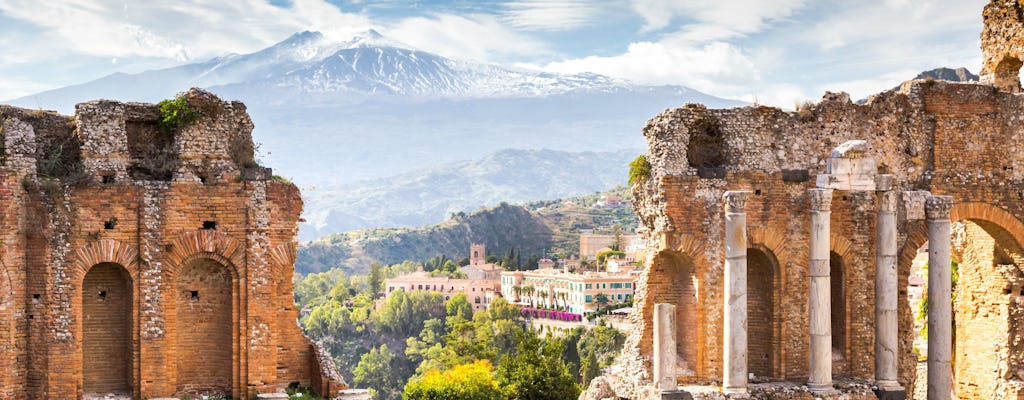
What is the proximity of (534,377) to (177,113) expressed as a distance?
3361 centimetres

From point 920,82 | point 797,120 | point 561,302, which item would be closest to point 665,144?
point 797,120

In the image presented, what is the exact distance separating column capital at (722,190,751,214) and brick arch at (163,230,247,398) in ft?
32.9

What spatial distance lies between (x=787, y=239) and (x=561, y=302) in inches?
4662

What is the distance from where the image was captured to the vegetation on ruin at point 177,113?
68.0 ft

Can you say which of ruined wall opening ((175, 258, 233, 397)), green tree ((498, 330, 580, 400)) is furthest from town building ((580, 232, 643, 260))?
ruined wall opening ((175, 258, 233, 397))

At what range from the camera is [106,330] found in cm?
2045

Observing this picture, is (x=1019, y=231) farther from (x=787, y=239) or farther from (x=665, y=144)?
(x=665, y=144)

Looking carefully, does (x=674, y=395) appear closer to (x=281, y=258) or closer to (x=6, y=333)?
(x=281, y=258)

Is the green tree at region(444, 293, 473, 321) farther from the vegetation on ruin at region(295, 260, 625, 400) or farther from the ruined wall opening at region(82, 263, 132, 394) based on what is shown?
the ruined wall opening at region(82, 263, 132, 394)

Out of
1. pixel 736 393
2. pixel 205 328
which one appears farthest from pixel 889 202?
pixel 205 328

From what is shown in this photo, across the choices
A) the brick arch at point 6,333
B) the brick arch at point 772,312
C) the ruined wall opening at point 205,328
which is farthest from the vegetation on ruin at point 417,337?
the brick arch at point 6,333

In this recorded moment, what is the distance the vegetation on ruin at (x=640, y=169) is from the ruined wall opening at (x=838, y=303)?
15.5ft

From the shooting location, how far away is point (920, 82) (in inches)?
1018

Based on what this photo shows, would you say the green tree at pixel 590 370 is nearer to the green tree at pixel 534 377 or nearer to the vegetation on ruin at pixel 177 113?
the green tree at pixel 534 377
